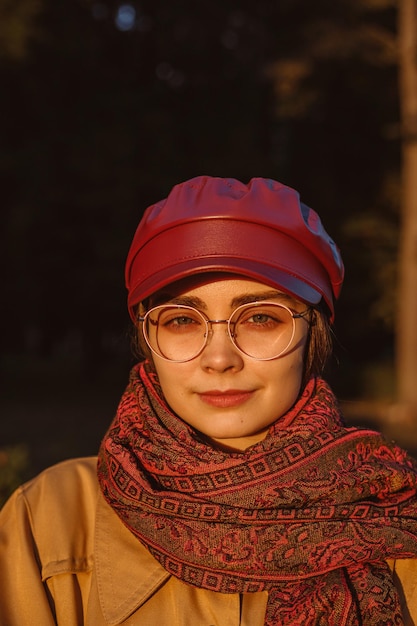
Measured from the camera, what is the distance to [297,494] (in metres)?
2.06

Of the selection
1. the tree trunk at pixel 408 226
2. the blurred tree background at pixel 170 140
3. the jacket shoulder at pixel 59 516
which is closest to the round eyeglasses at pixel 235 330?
the jacket shoulder at pixel 59 516

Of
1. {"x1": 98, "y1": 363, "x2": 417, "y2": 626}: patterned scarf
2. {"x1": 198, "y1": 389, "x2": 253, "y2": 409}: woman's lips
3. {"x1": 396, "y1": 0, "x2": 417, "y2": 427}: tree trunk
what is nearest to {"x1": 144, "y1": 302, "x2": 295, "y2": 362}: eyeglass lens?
{"x1": 198, "y1": 389, "x2": 253, "y2": 409}: woman's lips

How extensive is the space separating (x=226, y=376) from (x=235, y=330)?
13cm

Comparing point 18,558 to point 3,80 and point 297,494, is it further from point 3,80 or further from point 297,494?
point 3,80

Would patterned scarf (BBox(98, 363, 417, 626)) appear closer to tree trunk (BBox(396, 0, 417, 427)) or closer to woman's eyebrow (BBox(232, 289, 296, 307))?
woman's eyebrow (BBox(232, 289, 296, 307))

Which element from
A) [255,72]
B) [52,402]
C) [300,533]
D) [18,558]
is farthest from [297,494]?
[255,72]

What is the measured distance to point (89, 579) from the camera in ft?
7.08

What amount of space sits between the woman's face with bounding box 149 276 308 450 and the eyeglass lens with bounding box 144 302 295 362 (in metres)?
0.02

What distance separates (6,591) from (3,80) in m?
16.1

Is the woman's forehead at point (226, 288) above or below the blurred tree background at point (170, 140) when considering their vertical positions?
below

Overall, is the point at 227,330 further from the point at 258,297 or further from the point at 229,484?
the point at 229,484

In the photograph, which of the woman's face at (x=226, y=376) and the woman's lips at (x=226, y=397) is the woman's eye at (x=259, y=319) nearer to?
the woman's face at (x=226, y=376)

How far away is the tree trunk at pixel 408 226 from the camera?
13.1 m

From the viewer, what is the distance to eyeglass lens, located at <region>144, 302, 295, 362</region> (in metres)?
2.09
